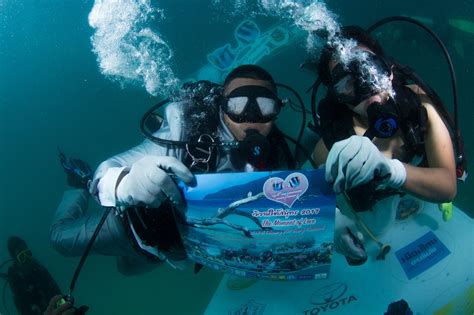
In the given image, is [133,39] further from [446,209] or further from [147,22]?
[446,209]

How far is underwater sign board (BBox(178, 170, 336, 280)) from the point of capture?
86.3 inches

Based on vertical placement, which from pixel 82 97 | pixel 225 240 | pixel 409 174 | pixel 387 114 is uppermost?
pixel 387 114

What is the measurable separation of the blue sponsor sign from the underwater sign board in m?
2.15

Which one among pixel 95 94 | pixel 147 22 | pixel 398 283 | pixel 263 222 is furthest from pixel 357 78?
pixel 95 94

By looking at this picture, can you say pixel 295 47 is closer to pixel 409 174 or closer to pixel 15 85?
pixel 409 174

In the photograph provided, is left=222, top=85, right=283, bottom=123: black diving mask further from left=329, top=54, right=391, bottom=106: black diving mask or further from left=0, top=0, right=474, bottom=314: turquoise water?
left=0, top=0, right=474, bottom=314: turquoise water

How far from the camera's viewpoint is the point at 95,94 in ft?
75.5

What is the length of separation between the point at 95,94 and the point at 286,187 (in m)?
23.4

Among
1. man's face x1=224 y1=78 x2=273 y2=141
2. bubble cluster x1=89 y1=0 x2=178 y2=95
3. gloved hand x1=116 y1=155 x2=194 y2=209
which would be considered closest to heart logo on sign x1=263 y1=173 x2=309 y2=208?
gloved hand x1=116 y1=155 x2=194 y2=209

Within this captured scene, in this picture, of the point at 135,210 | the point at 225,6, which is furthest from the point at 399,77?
the point at 225,6

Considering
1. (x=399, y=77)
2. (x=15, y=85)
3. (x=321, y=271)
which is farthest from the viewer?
(x=15, y=85)

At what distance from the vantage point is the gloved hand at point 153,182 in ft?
7.46

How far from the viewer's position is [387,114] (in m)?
2.54

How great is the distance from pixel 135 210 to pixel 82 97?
22.2m
